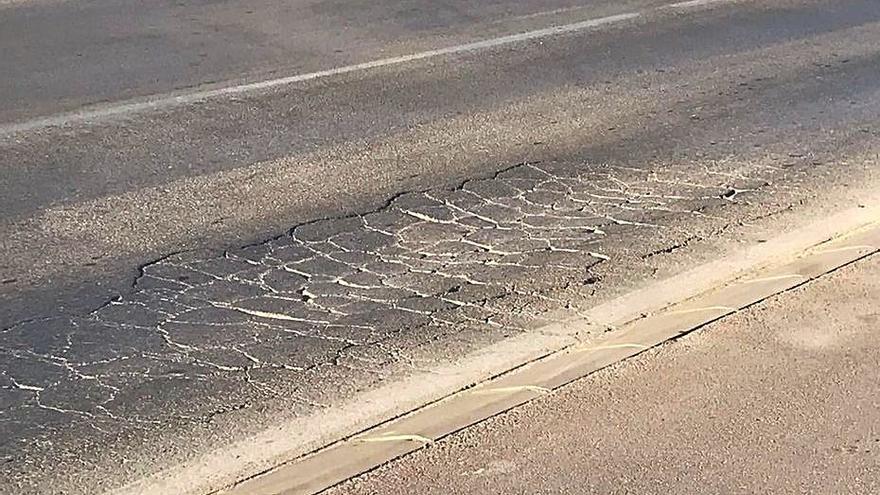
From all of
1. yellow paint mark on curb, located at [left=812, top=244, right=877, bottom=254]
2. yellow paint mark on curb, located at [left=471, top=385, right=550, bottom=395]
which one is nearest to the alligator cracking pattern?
yellow paint mark on curb, located at [left=471, top=385, right=550, bottom=395]

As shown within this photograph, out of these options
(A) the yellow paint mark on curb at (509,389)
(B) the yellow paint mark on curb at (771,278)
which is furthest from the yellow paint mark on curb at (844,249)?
(A) the yellow paint mark on curb at (509,389)

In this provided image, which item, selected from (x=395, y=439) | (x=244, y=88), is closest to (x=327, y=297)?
(x=395, y=439)

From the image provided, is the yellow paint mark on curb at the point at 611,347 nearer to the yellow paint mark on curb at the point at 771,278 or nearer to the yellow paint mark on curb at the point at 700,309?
the yellow paint mark on curb at the point at 700,309

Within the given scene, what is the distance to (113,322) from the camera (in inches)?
219

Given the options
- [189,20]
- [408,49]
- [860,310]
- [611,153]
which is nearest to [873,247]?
[860,310]

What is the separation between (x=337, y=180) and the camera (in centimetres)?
738

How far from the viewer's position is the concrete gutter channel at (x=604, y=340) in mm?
4477

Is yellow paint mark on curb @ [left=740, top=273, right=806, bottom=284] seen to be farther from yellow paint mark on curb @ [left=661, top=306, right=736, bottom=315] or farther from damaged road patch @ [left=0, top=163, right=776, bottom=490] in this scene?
damaged road patch @ [left=0, top=163, right=776, bottom=490]

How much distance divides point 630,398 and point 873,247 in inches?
84.9

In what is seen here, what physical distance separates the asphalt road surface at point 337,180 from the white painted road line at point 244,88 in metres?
0.03

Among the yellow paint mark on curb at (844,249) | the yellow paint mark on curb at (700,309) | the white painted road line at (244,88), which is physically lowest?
the yellow paint mark on curb at (844,249)

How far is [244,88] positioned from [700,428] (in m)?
5.20

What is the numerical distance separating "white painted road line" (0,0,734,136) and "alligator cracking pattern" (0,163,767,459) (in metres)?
2.24

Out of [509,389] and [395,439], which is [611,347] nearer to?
[509,389]
